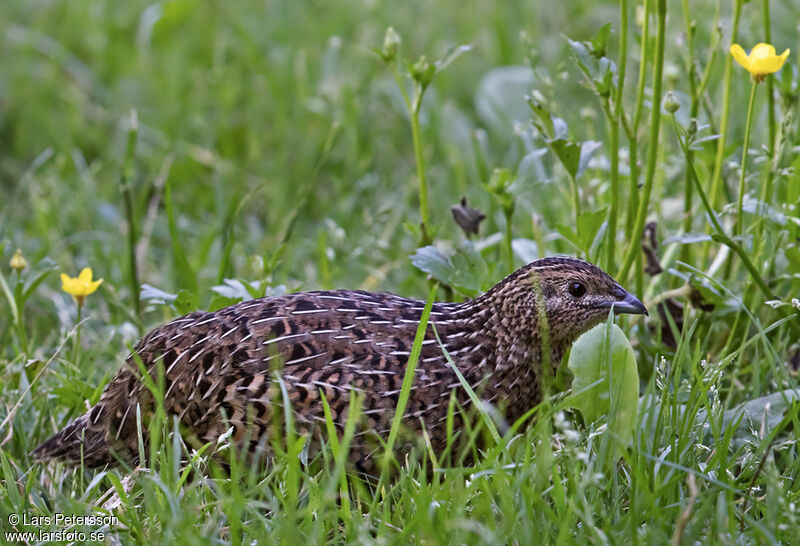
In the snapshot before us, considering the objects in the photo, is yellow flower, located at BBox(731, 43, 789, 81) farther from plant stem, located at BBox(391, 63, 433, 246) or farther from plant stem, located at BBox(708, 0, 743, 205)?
plant stem, located at BBox(391, 63, 433, 246)

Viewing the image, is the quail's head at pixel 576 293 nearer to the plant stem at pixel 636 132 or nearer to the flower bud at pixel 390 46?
the plant stem at pixel 636 132

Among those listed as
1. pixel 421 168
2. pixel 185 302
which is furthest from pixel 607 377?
pixel 185 302

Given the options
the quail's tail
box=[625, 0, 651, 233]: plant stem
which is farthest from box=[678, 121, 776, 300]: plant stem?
the quail's tail

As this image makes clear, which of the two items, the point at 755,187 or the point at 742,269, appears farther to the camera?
the point at 755,187

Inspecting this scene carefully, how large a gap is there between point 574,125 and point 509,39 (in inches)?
64.9

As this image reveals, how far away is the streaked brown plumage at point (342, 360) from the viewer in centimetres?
340

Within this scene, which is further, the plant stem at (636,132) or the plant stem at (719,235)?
the plant stem at (636,132)

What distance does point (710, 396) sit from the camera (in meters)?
3.94

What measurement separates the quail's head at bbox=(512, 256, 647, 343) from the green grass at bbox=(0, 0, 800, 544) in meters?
0.25

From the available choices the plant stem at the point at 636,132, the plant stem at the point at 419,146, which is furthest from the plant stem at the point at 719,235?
the plant stem at the point at 419,146

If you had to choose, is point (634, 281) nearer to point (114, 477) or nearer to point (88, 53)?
point (114, 477)

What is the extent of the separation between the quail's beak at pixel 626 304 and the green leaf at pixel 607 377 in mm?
185

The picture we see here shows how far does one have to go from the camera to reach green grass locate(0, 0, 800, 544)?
3025 mm

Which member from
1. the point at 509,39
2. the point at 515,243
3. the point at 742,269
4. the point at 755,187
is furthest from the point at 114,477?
the point at 509,39
